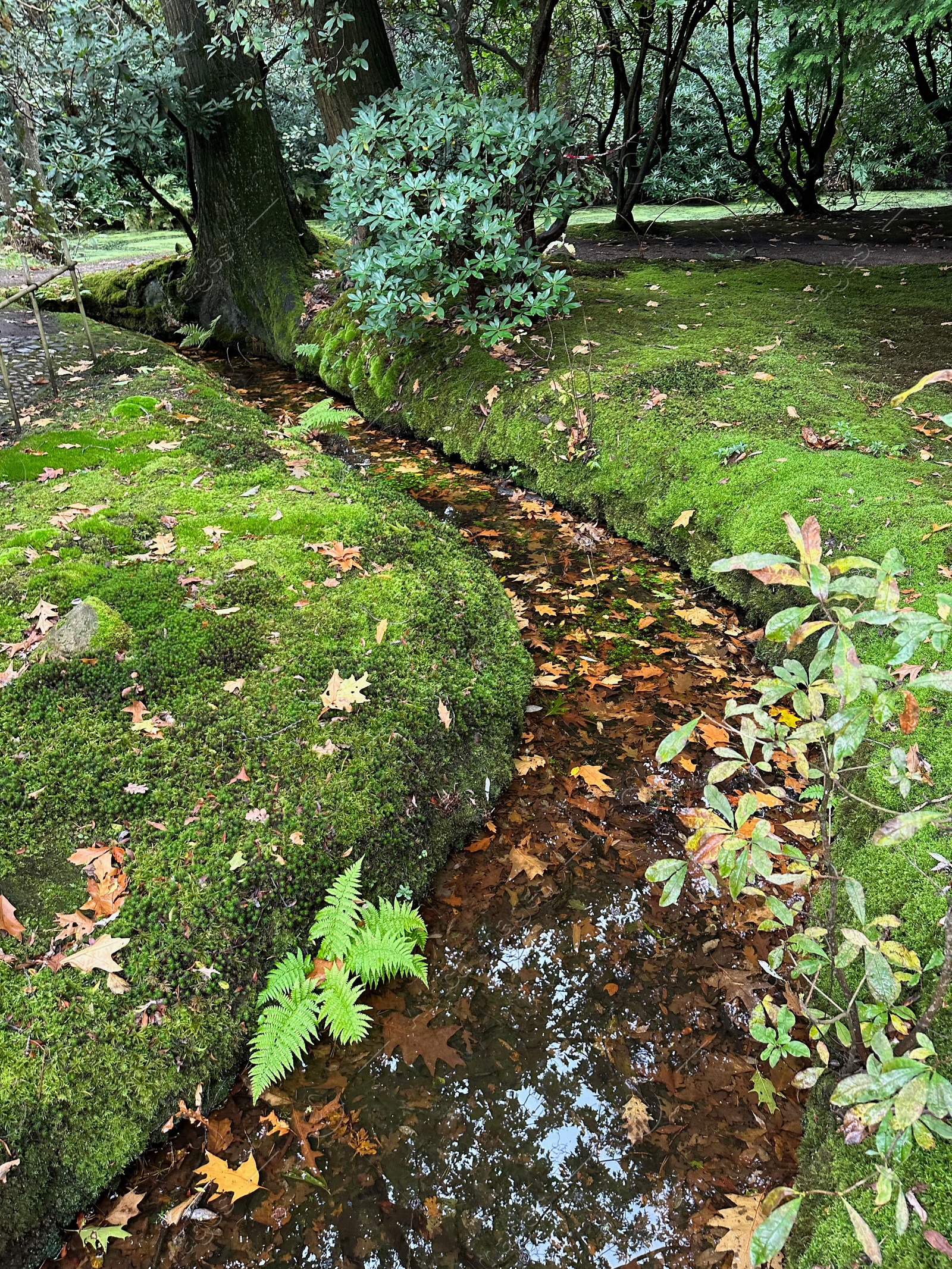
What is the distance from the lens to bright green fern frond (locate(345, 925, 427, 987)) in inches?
108

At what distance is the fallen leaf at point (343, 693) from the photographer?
361 cm

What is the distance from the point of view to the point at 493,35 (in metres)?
10.7

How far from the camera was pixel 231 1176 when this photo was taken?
7.70 feet

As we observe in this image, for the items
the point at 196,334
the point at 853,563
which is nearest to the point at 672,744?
the point at 853,563

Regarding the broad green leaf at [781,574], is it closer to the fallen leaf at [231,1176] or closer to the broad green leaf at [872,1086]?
the broad green leaf at [872,1086]

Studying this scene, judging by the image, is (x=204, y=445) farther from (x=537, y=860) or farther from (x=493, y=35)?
(x=493, y=35)

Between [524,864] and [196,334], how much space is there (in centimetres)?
975

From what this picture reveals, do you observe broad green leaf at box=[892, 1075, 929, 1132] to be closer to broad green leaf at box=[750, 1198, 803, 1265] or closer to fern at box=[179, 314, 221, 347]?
broad green leaf at box=[750, 1198, 803, 1265]

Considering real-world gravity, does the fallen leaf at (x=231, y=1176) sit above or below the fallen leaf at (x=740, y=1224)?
above

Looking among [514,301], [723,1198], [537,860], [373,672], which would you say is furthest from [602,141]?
[723,1198]

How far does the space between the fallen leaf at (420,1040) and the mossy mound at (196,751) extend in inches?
19.8

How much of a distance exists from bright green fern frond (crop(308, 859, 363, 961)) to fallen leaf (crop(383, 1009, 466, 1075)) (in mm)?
327

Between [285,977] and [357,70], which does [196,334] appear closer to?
[357,70]

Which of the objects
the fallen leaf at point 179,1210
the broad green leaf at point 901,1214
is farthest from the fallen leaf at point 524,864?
the broad green leaf at point 901,1214
